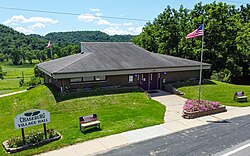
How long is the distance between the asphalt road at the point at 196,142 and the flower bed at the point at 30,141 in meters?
3.15

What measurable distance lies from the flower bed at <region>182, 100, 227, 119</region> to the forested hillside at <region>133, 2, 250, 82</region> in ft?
62.0

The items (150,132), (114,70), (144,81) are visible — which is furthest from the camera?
(144,81)

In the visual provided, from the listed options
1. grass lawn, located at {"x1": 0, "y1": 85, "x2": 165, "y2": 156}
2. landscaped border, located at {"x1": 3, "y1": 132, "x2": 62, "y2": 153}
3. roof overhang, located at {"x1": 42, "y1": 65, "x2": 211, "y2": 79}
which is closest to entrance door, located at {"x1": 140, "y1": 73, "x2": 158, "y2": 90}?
roof overhang, located at {"x1": 42, "y1": 65, "x2": 211, "y2": 79}

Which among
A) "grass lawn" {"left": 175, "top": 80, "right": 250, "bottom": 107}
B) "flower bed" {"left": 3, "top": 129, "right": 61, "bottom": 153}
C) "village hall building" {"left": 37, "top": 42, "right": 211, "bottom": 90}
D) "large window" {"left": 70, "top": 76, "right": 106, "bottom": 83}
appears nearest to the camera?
"flower bed" {"left": 3, "top": 129, "right": 61, "bottom": 153}

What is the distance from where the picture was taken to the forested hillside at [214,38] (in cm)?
3288

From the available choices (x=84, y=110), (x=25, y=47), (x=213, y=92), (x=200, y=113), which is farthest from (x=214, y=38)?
(x=25, y=47)

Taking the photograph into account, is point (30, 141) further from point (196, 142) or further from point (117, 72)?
point (117, 72)

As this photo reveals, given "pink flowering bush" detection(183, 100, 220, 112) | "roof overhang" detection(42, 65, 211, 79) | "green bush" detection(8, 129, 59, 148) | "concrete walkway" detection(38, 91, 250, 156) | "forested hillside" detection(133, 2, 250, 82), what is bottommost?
"concrete walkway" detection(38, 91, 250, 156)

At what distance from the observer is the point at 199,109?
14.6 meters

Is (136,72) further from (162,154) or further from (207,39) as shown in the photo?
(207,39)

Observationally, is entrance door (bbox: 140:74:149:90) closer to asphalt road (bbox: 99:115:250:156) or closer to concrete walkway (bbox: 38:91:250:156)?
concrete walkway (bbox: 38:91:250:156)

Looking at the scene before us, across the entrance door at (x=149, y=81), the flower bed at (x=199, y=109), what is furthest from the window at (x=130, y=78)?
the flower bed at (x=199, y=109)

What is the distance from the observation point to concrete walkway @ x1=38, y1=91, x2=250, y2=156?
9.36 m

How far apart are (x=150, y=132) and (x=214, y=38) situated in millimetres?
27454
